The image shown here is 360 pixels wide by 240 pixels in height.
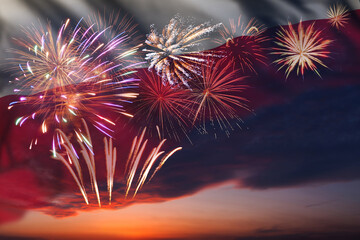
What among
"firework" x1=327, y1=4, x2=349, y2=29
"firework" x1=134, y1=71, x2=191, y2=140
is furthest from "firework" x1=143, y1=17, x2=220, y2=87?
"firework" x1=327, y1=4, x2=349, y2=29

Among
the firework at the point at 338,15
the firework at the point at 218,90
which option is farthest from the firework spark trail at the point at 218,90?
the firework at the point at 338,15

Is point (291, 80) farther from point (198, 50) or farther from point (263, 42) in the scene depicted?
point (198, 50)

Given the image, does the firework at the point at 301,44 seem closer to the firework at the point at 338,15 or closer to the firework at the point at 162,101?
the firework at the point at 338,15

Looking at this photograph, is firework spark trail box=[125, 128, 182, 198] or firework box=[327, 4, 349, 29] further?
firework box=[327, 4, 349, 29]

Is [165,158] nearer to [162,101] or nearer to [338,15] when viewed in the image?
[162,101]

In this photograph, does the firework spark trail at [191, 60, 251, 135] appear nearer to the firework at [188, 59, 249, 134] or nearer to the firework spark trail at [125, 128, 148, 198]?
the firework at [188, 59, 249, 134]

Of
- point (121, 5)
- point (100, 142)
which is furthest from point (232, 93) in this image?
point (100, 142)

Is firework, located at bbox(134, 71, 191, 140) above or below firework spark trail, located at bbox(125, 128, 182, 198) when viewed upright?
above
